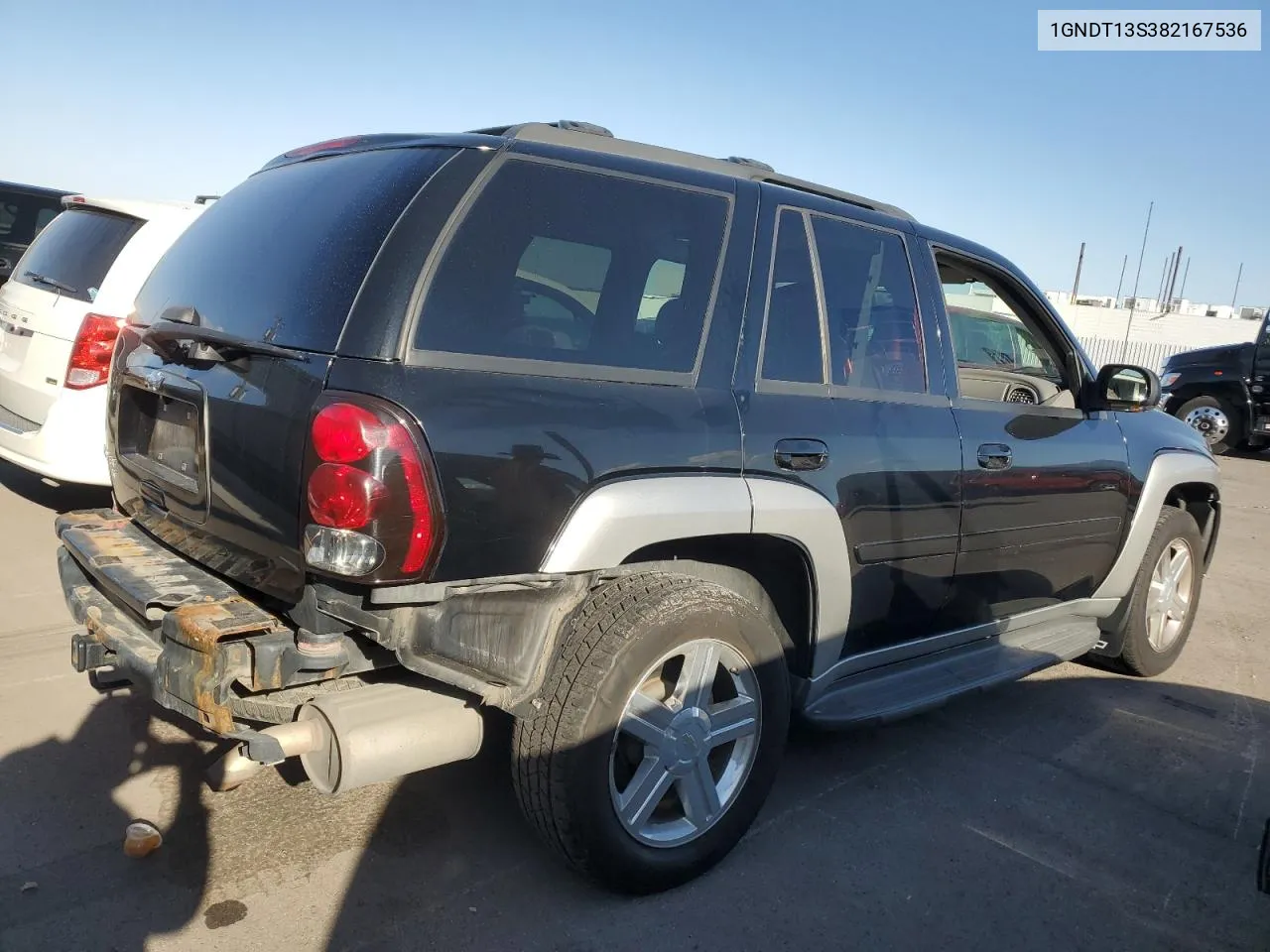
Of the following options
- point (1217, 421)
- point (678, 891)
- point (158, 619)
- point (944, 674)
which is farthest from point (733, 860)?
point (1217, 421)

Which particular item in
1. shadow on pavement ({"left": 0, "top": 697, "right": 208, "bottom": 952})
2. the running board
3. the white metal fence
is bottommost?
shadow on pavement ({"left": 0, "top": 697, "right": 208, "bottom": 952})

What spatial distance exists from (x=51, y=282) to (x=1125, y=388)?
18.2ft

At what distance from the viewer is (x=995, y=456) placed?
12.5 ft

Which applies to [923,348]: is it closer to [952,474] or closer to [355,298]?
[952,474]

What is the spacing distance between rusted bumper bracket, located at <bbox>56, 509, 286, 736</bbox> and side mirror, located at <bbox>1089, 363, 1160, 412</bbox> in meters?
3.42

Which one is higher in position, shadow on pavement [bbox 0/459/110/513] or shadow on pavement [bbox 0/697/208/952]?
shadow on pavement [bbox 0/459/110/513]

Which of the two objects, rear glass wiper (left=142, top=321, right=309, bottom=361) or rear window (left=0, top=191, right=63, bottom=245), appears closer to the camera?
rear glass wiper (left=142, top=321, right=309, bottom=361)

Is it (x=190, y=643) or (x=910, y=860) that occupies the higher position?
(x=190, y=643)

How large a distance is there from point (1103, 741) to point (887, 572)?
5.42 ft

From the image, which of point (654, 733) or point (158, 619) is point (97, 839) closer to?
point (158, 619)

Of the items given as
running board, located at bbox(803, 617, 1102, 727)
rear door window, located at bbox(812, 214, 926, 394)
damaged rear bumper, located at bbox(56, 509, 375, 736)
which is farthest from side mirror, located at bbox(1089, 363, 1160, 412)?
damaged rear bumper, located at bbox(56, 509, 375, 736)

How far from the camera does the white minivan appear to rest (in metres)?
5.39

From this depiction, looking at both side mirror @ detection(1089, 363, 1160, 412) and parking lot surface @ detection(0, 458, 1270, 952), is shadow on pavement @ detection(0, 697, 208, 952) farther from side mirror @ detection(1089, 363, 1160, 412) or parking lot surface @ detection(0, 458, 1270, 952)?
side mirror @ detection(1089, 363, 1160, 412)

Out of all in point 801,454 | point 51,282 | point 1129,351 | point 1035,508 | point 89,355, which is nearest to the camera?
point 801,454
